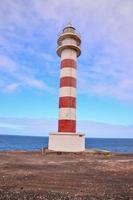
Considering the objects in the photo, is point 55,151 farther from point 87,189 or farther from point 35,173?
point 87,189

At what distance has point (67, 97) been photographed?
765 inches

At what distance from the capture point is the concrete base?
18.2 m

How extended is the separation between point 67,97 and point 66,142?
3.28 metres

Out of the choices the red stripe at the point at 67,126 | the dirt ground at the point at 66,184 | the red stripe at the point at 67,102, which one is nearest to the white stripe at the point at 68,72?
the red stripe at the point at 67,102

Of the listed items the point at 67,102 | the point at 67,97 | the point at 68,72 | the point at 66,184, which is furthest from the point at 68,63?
the point at 66,184

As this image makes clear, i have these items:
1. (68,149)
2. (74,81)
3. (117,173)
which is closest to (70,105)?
(74,81)

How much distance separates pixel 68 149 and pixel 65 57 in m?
6.85

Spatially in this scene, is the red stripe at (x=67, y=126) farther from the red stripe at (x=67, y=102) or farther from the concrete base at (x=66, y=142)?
the red stripe at (x=67, y=102)

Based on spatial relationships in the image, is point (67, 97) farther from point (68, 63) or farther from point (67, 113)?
point (68, 63)

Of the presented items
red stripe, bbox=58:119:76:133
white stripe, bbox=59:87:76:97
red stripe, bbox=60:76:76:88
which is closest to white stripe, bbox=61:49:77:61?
red stripe, bbox=60:76:76:88

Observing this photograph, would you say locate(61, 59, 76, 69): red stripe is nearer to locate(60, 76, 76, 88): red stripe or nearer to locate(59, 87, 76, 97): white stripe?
locate(60, 76, 76, 88): red stripe

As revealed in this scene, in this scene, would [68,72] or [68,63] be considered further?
[68,63]

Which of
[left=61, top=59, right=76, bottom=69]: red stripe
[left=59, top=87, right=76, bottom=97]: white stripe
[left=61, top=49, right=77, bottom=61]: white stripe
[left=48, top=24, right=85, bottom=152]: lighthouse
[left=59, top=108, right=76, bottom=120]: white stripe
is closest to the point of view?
[left=48, top=24, right=85, bottom=152]: lighthouse

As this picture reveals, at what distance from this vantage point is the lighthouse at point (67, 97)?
18.4 m
